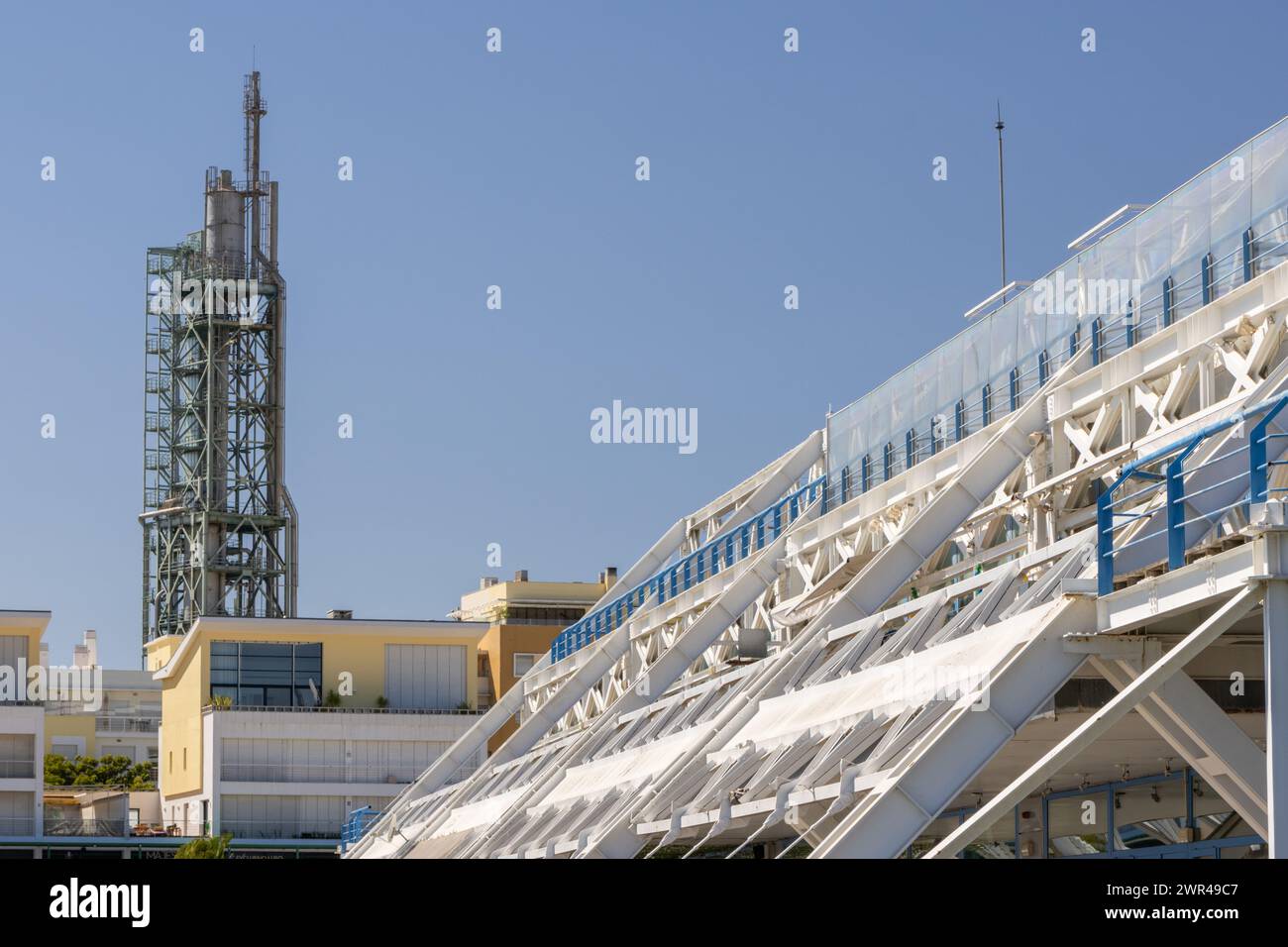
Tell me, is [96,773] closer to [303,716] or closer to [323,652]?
[323,652]

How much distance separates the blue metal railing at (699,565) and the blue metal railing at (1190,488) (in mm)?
21462

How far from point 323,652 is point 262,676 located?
2350mm

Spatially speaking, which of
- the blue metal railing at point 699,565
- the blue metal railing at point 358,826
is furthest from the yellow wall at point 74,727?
the blue metal railing at point 699,565

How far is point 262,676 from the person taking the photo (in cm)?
7825

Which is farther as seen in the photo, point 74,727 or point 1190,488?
point 74,727

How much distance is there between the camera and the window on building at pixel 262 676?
7781cm

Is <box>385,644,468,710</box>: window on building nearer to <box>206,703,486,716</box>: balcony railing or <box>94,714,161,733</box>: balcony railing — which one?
<box>206,703,486,716</box>: balcony railing

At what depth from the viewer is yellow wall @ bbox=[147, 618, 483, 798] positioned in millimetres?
78188

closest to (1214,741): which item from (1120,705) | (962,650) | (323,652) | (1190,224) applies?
(1120,705)

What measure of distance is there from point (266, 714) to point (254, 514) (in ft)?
110

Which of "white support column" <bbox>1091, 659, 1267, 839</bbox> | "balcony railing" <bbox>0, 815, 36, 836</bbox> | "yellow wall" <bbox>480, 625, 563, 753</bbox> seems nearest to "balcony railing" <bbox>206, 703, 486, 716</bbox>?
"yellow wall" <bbox>480, 625, 563, 753</bbox>

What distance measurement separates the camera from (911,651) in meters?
27.2
